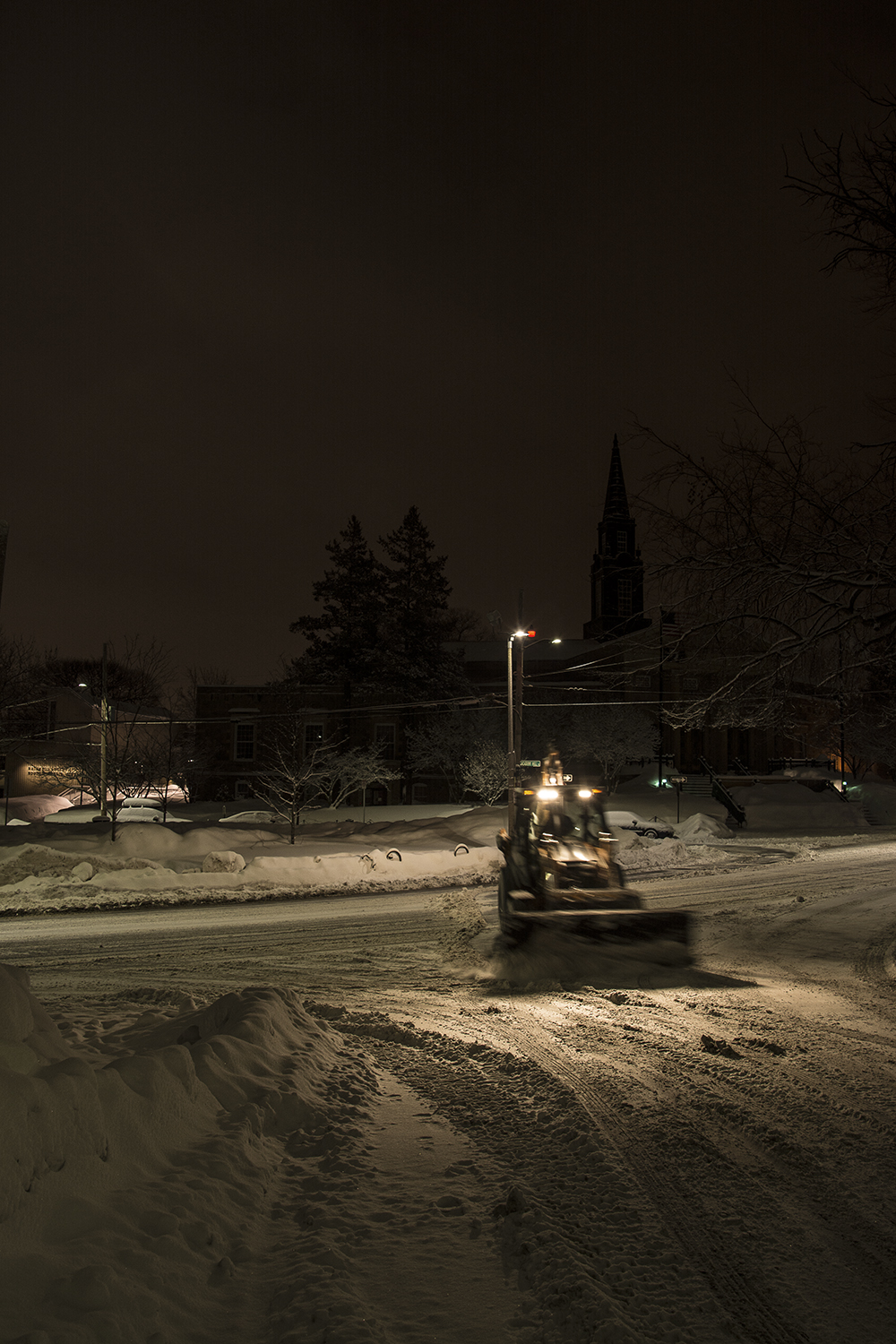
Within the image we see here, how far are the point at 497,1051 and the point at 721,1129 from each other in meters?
2.28

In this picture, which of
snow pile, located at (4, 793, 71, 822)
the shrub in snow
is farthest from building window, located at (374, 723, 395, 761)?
the shrub in snow

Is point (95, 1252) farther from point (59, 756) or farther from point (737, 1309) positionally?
point (59, 756)

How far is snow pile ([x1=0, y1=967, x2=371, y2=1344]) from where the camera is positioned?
3.32 m

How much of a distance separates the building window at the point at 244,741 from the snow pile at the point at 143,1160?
42858 millimetres

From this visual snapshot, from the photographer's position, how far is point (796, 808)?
39.6 metres

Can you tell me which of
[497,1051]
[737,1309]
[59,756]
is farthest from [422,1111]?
[59,756]

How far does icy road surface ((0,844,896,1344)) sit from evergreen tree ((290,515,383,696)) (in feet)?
112

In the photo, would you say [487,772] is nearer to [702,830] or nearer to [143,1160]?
[702,830]

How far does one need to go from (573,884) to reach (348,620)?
110 ft

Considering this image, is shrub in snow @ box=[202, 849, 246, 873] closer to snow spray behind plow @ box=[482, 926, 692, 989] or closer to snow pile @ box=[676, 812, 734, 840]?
snow spray behind plow @ box=[482, 926, 692, 989]

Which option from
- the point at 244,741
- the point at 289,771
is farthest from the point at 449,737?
the point at 289,771

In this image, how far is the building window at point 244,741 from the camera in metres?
48.2

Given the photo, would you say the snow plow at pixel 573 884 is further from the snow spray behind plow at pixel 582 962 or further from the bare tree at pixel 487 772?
the bare tree at pixel 487 772

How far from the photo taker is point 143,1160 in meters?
4.49
